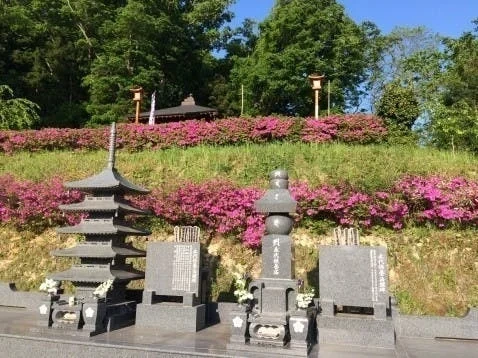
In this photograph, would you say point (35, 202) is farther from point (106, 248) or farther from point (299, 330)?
point (299, 330)

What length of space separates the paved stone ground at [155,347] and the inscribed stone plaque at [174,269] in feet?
3.38

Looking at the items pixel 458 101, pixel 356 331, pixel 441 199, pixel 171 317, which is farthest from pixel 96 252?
pixel 458 101

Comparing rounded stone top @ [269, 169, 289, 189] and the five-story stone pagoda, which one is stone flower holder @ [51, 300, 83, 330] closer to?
the five-story stone pagoda

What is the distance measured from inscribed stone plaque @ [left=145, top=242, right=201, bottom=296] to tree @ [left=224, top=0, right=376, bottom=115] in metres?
19.4

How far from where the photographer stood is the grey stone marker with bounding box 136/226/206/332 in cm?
848

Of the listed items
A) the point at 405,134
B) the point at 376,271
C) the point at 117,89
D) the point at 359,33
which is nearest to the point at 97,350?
the point at 376,271

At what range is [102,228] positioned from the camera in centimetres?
895

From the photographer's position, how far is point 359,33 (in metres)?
30.4

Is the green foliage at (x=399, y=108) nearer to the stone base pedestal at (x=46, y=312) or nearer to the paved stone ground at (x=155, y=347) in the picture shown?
the paved stone ground at (x=155, y=347)

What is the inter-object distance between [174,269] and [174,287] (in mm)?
365

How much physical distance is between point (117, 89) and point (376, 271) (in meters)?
22.8

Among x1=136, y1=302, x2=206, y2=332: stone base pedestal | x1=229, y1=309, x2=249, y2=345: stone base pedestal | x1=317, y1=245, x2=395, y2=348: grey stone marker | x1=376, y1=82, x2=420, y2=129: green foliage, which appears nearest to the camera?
x1=229, y1=309, x2=249, y2=345: stone base pedestal

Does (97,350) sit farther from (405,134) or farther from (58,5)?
(58,5)

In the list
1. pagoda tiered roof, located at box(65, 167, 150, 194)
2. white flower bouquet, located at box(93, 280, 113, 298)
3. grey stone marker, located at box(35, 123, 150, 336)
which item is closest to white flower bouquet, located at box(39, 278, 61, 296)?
grey stone marker, located at box(35, 123, 150, 336)
